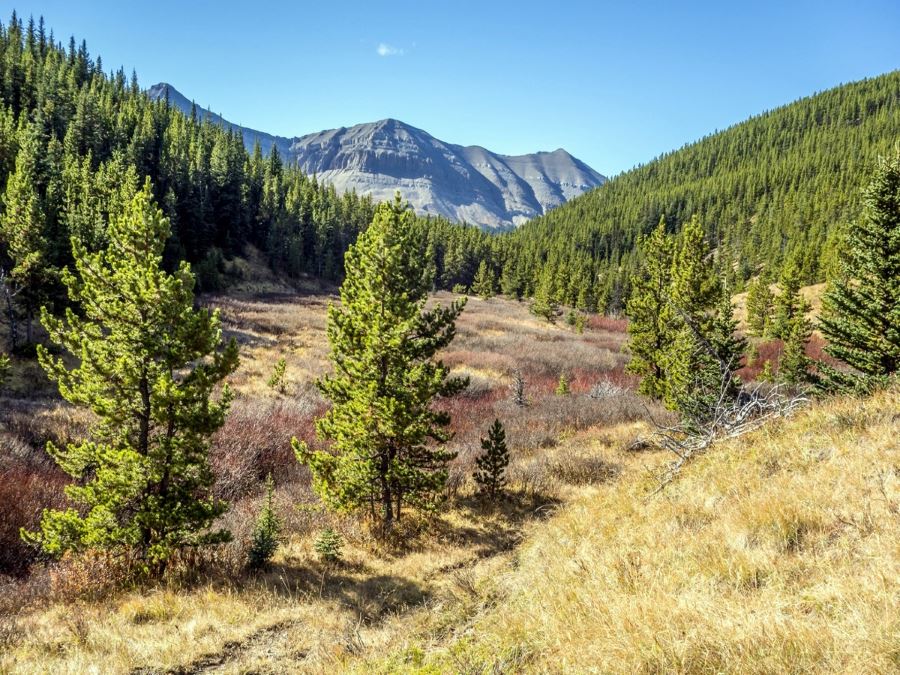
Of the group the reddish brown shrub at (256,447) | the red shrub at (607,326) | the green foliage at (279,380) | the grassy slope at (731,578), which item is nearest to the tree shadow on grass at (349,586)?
the grassy slope at (731,578)

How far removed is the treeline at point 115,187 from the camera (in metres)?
29.0

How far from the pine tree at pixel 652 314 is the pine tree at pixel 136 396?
20.5 meters

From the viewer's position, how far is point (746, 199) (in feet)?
453

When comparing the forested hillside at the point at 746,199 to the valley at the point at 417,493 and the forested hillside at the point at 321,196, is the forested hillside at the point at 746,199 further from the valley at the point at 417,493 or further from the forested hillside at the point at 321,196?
the valley at the point at 417,493

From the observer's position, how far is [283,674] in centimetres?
591

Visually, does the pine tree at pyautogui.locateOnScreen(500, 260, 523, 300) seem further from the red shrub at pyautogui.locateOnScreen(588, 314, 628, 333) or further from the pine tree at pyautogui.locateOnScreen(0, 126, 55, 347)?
the pine tree at pyautogui.locateOnScreen(0, 126, 55, 347)

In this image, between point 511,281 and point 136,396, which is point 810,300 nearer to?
point 511,281

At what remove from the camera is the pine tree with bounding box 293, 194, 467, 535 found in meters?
10.6

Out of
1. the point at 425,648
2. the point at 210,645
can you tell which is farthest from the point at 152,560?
the point at 425,648

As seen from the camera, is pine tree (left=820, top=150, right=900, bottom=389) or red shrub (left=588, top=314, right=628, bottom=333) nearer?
pine tree (left=820, top=150, right=900, bottom=389)

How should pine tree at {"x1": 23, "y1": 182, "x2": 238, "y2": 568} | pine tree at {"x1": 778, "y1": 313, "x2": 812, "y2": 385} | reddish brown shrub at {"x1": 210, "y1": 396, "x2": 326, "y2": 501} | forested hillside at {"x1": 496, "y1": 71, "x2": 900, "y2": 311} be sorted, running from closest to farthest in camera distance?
pine tree at {"x1": 23, "y1": 182, "x2": 238, "y2": 568} < reddish brown shrub at {"x1": 210, "y1": 396, "x2": 326, "y2": 501} < pine tree at {"x1": 778, "y1": 313, "x2": 812, "y2": 385} < forested hillside at {"x1": 496, "y1": 71, "x2": 900, "y2": 311}

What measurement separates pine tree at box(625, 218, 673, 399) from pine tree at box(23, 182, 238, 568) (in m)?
20.5

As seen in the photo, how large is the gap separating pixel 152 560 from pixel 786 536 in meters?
9.56

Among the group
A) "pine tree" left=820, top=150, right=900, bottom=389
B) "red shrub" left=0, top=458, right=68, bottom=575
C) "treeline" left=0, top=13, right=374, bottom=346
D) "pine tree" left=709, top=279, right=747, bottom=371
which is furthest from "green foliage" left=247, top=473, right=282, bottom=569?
"treeline" left=0, top=13, right=374, bottom=346
